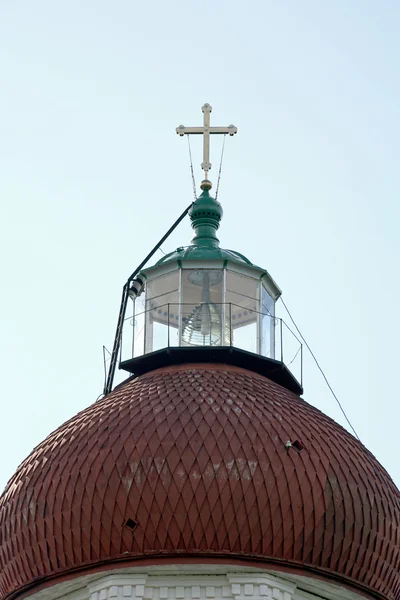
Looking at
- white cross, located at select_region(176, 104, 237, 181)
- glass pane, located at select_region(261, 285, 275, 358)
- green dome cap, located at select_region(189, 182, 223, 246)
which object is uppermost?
white cross, located at select_region(176, 104, 237, 181)

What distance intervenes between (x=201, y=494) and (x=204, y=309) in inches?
212

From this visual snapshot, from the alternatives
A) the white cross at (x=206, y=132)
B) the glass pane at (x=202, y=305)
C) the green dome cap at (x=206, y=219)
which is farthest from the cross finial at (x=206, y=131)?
the glass pane at (x=202, y=305)

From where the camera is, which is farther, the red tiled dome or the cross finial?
the cross finial

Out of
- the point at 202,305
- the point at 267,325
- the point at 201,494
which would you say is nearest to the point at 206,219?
the point at 202,305

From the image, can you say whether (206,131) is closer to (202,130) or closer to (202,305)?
(202,130)

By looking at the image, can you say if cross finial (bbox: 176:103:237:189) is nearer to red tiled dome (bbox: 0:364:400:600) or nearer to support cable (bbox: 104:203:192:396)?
support cable (bbox: 104:203:192:396)

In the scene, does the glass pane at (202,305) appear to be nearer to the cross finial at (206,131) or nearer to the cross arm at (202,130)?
the cross finial at (206,131)

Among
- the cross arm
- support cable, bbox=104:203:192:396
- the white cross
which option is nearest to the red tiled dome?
support cable, bbox=104:203:192:396

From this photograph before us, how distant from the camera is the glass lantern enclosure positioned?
30.3m

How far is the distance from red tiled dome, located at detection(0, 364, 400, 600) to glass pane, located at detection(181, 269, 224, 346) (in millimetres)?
2631

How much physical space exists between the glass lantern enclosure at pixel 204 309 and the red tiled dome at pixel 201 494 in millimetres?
2590

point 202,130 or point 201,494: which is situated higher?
point 202,130

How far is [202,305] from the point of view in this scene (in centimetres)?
3066

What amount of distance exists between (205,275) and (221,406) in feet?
13.2
